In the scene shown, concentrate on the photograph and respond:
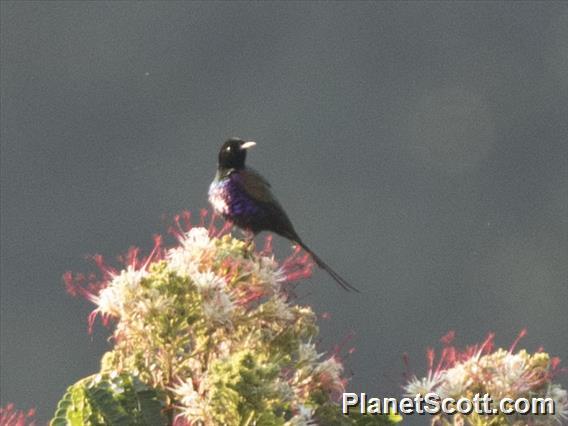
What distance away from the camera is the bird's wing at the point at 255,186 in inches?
361

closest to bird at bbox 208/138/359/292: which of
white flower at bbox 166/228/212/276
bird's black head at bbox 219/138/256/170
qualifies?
bird's black head at bbox 219/138/256/170

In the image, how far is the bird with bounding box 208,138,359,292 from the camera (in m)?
8.98

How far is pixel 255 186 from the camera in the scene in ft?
30.5

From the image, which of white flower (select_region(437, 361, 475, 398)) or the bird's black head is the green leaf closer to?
white flower (select_region(437, 361, 475, 398))

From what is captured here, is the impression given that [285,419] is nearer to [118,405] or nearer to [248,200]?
[118,405]

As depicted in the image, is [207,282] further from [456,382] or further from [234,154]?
[234,154]

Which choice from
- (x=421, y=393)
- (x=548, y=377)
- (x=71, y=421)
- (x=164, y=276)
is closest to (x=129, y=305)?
(x=164, y=276)

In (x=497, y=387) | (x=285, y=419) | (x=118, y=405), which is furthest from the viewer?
(x=497, y=387)

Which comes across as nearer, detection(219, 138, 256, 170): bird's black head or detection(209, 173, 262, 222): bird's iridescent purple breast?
detection(209, 173, 262, 222): bird's iridescent purple breast

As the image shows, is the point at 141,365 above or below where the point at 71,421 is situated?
above

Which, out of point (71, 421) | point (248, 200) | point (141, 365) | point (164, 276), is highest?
point (248, 200)

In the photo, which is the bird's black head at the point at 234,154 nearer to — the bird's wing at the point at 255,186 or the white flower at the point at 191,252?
the bird's wing at the point at 255,186

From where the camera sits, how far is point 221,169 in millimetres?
9672

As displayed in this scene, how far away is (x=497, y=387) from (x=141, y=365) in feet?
8.09
